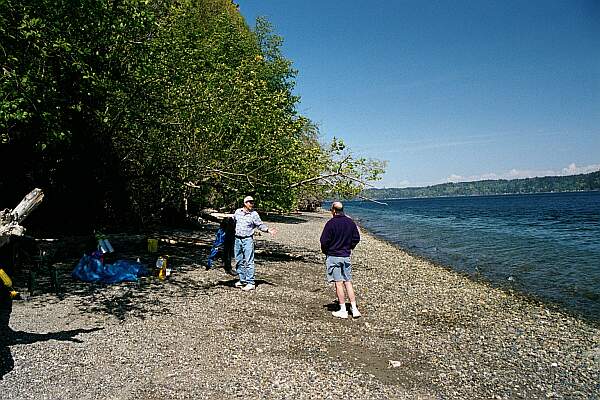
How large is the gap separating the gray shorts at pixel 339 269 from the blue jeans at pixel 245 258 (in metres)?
2.88

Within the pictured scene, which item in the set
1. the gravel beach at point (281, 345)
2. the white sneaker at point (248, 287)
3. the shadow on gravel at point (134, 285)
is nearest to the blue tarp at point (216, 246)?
the shadow on gravel at point (134, 285)

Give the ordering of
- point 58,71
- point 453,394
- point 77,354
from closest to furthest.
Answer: point 453,394, point 77,354, point 58,71

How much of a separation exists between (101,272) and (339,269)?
682 cm

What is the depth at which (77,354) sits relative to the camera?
742cm

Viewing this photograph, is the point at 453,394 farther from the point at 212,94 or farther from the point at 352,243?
the point at 212,94

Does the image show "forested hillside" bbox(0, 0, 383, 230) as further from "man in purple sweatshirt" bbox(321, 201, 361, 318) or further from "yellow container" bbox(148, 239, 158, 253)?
"man in purple sweatshirt" bbox(321, 201, 361, 318)

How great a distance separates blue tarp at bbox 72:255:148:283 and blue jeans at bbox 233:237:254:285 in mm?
2975

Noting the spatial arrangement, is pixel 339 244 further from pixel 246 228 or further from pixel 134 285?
pixel 134 285

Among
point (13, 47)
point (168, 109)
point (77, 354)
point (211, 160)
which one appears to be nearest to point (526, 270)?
point (211, 160)

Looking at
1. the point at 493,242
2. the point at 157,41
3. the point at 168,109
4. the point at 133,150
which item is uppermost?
the point at 157,41

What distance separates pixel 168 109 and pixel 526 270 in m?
17.4

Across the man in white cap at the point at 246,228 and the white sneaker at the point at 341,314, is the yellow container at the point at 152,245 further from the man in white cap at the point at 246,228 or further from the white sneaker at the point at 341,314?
the white sneaker at the point at 341,314

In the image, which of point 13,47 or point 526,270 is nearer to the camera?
point 13,47

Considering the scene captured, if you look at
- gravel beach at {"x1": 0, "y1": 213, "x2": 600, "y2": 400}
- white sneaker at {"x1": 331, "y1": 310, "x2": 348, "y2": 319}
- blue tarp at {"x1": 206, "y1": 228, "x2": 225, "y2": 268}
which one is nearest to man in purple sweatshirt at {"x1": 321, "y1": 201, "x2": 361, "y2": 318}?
white sneaker at {"x1": 331, "y1": 310, "x2": 348, "y2": 319}
